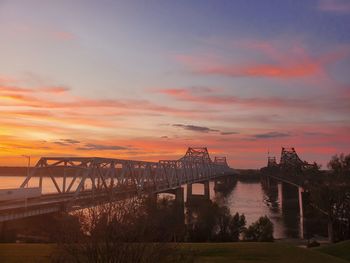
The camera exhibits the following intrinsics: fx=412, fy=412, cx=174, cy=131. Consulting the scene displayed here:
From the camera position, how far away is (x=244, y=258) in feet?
75.7

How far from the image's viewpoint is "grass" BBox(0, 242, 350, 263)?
22.0 metres

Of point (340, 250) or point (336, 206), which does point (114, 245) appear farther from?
point (336, 206)

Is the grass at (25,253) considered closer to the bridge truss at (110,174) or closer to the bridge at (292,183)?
the bridge truss at (110,174)

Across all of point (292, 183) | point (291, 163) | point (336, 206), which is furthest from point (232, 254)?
point (291, 163)

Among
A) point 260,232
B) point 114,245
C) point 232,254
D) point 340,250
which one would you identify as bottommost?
point 260,232

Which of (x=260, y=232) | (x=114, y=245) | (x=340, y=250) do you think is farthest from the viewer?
Result: (x=260, y=232)

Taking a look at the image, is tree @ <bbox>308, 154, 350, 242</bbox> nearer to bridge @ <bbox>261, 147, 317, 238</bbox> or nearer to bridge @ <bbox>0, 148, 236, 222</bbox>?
bridge @ <bbox>261, 147, 317, 238</bbox>

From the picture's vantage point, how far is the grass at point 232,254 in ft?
72.3

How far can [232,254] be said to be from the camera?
24.1 meters

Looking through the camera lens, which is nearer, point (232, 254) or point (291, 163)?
point (232, 254)

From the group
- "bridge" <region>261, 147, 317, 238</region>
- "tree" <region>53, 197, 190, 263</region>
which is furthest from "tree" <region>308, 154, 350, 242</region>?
"tree" <region>53, 197, 190, 263</region>

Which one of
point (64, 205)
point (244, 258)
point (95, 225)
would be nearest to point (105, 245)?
point (95, 225)

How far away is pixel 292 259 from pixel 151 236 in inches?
479

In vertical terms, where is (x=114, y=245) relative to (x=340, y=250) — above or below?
above
